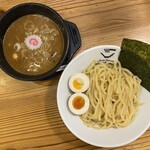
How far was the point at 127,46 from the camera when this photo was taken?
162 cm

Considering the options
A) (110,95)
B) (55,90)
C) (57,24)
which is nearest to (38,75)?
(55,90)

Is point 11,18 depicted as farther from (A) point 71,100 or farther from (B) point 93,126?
(B) point 93,126

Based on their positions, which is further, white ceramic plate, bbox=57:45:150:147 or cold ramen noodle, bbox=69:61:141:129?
cold ramen noodle, bbox=69:61:141:129

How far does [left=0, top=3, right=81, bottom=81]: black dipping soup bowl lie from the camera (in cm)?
162

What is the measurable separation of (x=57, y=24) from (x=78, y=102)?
1.28 feet

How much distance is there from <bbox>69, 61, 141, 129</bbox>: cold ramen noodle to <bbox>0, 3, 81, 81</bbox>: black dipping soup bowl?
0.45 feet

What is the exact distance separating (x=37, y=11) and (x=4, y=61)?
290mm

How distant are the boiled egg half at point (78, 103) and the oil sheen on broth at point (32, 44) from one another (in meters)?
0.20

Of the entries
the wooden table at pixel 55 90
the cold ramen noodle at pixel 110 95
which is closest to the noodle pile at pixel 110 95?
the cold ramen noodle at pixel 110 95

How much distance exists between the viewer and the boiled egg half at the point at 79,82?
5.45 feet

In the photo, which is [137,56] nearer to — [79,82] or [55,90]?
[79,82]

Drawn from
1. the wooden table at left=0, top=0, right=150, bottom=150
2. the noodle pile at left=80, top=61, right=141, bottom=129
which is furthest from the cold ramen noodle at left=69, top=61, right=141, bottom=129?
the wooden table at left=0, top=0, right=150, bottom=150

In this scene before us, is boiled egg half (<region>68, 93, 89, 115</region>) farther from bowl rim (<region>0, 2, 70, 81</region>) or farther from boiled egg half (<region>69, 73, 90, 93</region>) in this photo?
bowl rim (<region>0, 2, 70, 81</region>)

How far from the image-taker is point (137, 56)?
1618 mm
